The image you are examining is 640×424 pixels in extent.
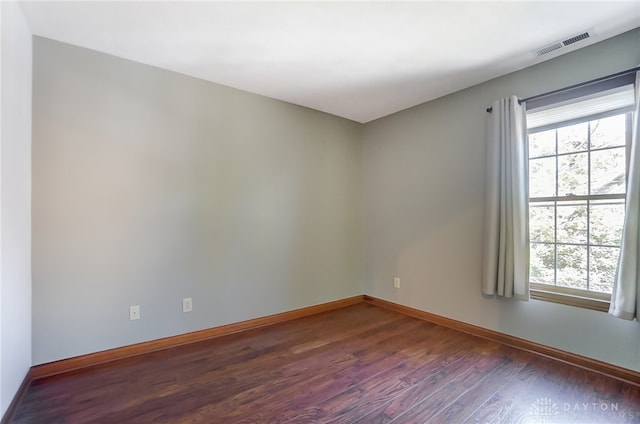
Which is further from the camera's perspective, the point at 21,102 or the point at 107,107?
the point at 107,107

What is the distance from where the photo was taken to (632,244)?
76.0 inches

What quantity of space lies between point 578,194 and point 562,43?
116cm

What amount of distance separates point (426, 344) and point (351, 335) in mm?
693

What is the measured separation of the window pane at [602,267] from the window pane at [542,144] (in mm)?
869

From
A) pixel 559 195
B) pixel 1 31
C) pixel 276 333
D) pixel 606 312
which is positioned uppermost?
pixel 1 31

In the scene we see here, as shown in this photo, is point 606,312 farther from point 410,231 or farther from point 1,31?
point 1,31

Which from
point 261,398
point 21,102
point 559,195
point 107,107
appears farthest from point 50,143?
point 559,195

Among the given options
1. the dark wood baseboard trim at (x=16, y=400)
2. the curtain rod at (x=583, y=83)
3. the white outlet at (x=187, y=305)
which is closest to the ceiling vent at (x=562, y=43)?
the curtain rod at (x=583, y=83)

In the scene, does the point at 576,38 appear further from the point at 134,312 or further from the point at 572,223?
the point at 134,312

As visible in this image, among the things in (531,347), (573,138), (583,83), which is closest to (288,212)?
(531,347)

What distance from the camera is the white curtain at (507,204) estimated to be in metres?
2.49

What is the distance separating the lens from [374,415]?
1.69m

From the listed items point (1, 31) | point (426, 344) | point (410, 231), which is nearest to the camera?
point (1, 31)

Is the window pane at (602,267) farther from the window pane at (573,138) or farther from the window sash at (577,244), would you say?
the window pane at (573,138)
